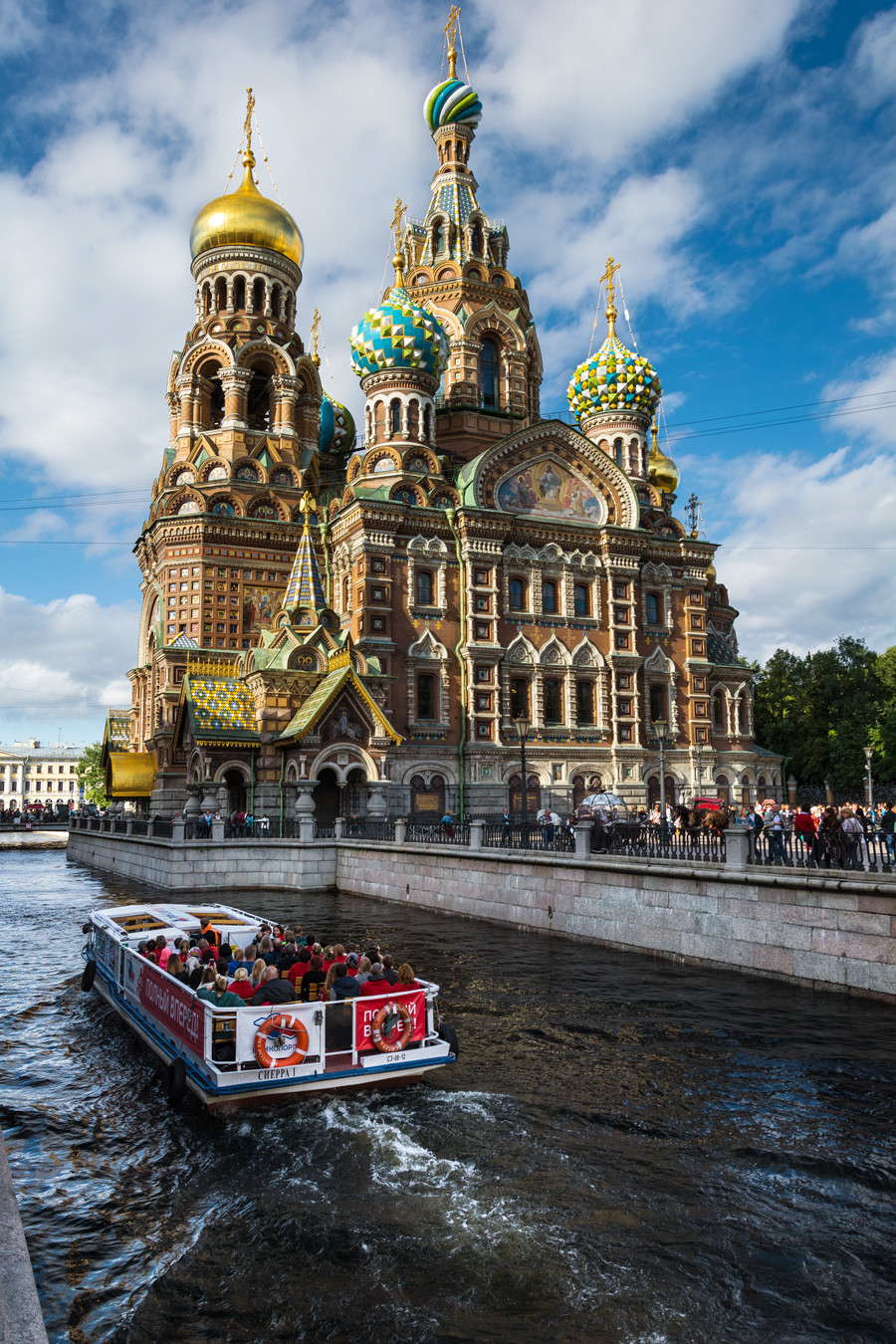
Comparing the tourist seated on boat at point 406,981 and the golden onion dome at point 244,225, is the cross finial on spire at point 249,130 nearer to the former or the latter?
the golden onion dome at point 244,225

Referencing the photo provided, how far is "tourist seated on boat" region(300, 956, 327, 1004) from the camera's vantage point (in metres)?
11.1

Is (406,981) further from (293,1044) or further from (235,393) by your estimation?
(235,393)

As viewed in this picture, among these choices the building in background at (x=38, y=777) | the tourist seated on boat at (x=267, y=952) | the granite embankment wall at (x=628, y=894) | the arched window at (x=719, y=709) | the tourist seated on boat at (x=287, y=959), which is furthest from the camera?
the building in background at (x=38, y=777)

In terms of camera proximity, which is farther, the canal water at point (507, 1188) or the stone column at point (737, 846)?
the stone column at point (737, 846)

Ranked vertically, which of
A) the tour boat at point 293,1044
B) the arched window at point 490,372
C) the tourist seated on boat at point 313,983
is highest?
the arched window at point 490,372

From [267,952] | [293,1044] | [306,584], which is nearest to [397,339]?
[306,584]

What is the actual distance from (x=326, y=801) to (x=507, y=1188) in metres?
26.2

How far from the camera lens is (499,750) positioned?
123 ft

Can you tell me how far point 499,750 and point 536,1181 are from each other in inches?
1158

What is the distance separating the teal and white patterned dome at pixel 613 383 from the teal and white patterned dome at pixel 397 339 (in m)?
8.21

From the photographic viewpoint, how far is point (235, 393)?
1758 inches

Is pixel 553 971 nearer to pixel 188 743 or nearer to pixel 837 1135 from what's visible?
pixel 837 1135

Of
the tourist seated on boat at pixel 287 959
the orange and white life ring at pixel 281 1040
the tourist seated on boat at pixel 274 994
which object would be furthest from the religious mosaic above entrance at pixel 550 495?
the orange and white life ring at pixel 281 1040

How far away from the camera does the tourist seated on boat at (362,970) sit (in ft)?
36.0
